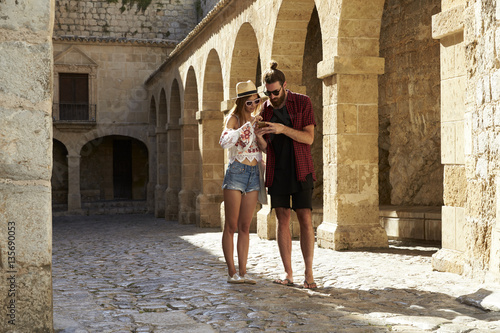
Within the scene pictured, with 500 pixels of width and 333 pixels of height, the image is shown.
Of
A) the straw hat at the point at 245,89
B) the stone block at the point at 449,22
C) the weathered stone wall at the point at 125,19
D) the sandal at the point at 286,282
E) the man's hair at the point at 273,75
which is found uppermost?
the weathered stone wall at the point at 125,19

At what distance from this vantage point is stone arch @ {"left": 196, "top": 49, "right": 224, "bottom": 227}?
13.5 metres

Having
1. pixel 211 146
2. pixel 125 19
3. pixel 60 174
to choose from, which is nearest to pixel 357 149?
pixel 211 146

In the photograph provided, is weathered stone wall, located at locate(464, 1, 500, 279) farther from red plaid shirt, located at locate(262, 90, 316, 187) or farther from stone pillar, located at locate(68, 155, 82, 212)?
stone pillar, located at locate(68, 155, 82, 212)

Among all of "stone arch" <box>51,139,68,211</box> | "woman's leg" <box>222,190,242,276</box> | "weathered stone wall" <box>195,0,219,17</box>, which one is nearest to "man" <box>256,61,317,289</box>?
"woman's leg" <box>222,190,242,276</box>

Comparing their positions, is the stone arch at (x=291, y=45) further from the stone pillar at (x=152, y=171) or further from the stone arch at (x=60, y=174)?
the stone arch at (x=60, y=174)

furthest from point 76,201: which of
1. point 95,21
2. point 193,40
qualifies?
point 193,40

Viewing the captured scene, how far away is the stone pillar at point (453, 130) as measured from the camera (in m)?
5.16

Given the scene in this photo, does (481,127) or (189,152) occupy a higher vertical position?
(189,152)

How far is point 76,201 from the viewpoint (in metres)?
21.8

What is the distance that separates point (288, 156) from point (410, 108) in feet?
19.1

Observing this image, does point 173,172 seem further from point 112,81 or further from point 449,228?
point 449,228

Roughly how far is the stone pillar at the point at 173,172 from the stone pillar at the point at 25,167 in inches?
554

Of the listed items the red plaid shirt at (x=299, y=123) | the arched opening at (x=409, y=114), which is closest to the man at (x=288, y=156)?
the red plaid shirt at (x=299, y=123)

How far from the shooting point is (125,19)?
23.2 meters
